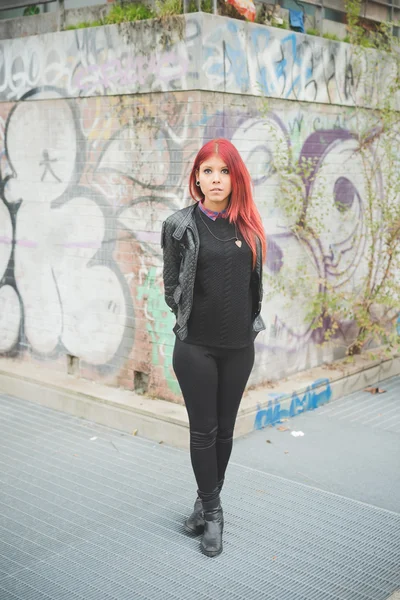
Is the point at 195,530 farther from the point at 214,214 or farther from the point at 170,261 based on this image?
the point at 214,214

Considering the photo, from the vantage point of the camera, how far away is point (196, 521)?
14.3 ft

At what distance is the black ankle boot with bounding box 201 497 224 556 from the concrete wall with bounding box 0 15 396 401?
1906mm

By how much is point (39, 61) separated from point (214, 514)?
4.27 metres

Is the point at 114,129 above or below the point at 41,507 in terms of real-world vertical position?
above

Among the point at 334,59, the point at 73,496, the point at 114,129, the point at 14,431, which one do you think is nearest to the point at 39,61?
the point at 114,129

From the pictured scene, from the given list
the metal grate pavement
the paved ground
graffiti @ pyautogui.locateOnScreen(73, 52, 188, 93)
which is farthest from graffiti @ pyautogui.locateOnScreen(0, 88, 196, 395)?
the metal grate pavement

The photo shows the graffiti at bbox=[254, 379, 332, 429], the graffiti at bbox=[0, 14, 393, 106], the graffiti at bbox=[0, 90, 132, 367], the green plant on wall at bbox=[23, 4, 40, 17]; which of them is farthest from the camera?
the green plant on wall at bbox=[23, 4, 40, 17]

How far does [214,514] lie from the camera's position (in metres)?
4.20

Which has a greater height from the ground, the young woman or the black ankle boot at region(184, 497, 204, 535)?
the young woman

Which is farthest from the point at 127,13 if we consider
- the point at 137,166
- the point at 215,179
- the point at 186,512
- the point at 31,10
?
the point at 186,512

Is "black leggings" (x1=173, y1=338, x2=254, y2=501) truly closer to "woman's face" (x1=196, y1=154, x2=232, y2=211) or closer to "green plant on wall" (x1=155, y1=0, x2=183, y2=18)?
"woman's face" (x1=196, y1=154, x2=232, y2=211)

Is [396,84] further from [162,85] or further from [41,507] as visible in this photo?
[41,507]

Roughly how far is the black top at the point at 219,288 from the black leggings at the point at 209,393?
0.26ft

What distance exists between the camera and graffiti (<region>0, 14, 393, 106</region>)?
5652 millimetres
